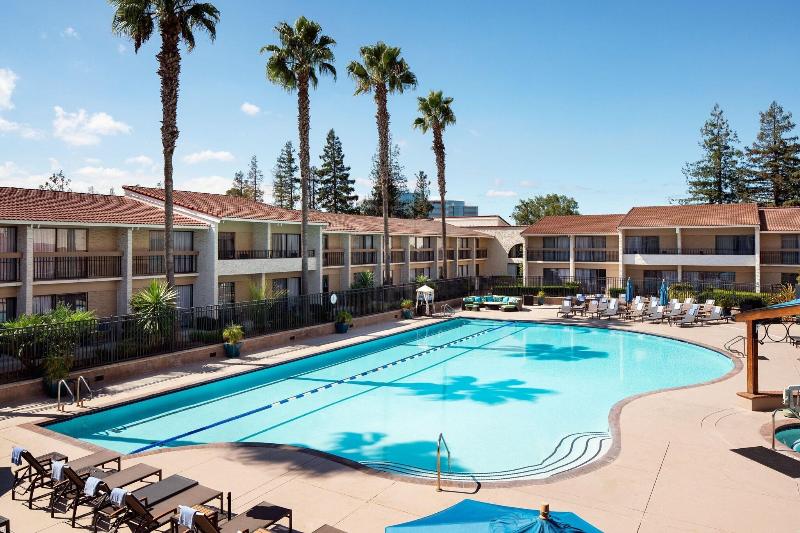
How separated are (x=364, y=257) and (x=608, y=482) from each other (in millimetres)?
32224

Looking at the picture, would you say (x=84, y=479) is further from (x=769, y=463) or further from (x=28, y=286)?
(x=28, y=286)

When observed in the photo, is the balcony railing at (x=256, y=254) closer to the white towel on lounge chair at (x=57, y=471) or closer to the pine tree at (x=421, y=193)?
the white towel on lounge chair at (x=57, y=471)

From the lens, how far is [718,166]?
6662 cm

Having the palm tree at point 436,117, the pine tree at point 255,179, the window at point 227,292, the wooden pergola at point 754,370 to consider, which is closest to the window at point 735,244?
the palm tree at point 436,117

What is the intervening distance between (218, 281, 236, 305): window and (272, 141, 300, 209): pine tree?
54526 mm

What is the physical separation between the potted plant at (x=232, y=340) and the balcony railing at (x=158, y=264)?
6.61m

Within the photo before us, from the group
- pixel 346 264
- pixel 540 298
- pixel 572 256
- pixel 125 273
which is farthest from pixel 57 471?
pixel 572 256

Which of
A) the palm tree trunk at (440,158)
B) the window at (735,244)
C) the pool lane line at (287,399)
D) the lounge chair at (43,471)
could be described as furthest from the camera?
the window at (735,244)

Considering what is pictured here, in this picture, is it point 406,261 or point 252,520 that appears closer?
point 252,520

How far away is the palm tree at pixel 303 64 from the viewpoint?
92.8 feet

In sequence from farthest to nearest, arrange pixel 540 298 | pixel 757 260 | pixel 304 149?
pixel 540 298 < pixel 757 260 < pixel 304 149

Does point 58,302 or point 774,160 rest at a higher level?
point 774,160

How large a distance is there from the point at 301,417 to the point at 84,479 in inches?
282

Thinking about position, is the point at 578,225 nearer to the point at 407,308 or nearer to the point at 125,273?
the point at 407,308
